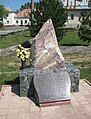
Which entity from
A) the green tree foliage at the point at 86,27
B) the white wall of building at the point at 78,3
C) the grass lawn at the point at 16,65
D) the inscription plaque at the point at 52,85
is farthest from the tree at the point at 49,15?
the white wall of building at the point at 78,3

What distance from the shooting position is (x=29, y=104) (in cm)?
931

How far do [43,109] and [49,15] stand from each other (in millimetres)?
14160

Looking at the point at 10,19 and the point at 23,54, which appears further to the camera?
the point at 10,19

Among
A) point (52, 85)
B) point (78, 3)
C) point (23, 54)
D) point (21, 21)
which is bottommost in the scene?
point (21, 21)

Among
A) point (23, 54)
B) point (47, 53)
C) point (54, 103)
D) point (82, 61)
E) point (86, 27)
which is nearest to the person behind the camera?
point (54, 103)

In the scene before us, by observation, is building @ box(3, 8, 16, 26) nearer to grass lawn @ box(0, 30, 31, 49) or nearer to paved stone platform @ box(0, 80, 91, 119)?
grass lawn @ box(0, 30, 31, 49)

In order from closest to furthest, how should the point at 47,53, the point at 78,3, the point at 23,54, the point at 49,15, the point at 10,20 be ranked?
the point at 47,53
the point at 23,54
the point at 49,15
the point at 78,3
the point at 10,20

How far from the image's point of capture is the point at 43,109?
29.2ft

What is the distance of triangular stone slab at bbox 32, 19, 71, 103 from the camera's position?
9.22 meters

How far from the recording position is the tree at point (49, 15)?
875 inches

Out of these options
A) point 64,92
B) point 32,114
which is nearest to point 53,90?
point 64,92

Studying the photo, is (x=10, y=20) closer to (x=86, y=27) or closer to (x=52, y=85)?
(x=86, y=27)

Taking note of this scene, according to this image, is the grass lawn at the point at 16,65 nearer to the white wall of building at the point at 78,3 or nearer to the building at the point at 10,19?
the white wall of building at the point at 78,3

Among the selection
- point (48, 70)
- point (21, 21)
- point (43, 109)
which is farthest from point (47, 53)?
point (21, 21)
